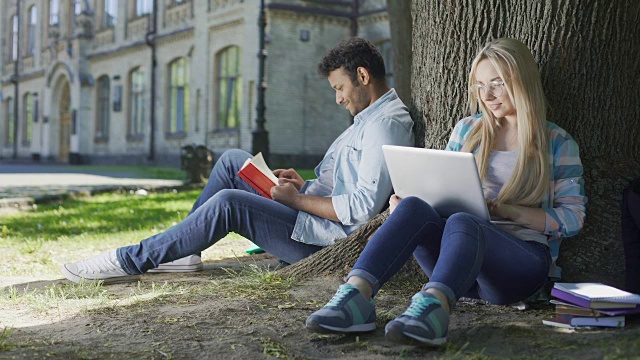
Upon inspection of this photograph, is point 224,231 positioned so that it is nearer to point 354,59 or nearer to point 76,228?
point 354,59

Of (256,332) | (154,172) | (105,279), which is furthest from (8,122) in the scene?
(256,332)

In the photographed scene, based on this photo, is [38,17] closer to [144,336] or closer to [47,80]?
[47,80]

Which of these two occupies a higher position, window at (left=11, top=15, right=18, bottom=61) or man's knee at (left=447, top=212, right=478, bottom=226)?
window at (left=11, top=15, right=18, bottom=61)

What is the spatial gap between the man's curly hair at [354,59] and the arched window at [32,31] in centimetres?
3790

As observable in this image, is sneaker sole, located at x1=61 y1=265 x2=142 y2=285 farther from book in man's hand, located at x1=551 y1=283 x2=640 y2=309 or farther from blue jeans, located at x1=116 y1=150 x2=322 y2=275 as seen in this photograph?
book in man's hand, located at x1=551 y1=283 x2=640 y2=309

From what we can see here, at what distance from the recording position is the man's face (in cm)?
454

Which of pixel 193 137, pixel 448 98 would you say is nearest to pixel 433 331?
pixel 448 98

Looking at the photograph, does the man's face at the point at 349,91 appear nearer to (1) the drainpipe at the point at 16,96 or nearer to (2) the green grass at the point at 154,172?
(2) the green grass at the point at 154,172

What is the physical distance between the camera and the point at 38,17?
38.8 m

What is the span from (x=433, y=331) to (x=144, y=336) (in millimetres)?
1253

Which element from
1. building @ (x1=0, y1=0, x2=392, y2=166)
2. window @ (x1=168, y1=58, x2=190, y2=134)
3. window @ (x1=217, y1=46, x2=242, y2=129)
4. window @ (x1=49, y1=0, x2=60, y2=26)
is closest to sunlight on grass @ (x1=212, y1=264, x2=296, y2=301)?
building @ (x1=0, y1=0, x2=392, y2=166)

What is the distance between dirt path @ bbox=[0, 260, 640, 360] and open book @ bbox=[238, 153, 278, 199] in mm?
624

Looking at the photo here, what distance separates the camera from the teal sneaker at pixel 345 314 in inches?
127

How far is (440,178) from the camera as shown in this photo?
11.6ft
